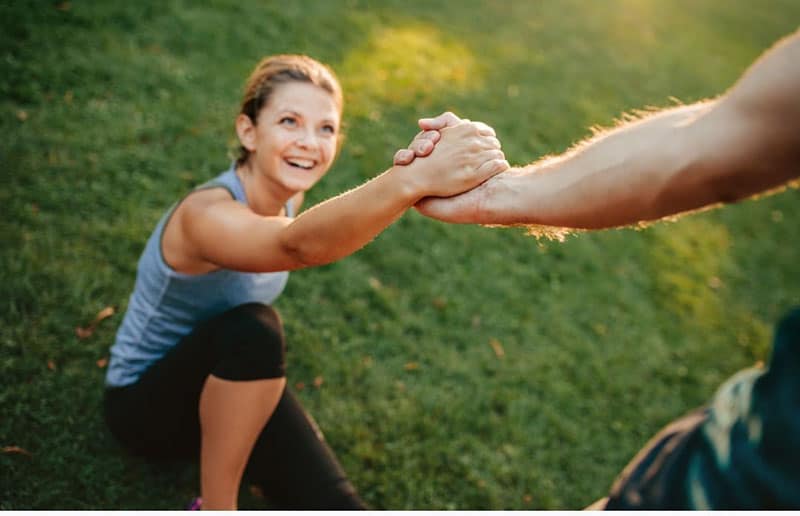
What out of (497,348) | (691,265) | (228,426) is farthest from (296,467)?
(691,265)

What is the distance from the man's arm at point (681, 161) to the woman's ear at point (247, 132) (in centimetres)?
122

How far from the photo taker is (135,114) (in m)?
4.34

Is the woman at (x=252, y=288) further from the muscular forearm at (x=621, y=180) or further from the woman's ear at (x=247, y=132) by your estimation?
the muscular forearm at (x=621, y=180)

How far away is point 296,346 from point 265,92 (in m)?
1.44

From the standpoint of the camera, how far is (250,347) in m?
2.14

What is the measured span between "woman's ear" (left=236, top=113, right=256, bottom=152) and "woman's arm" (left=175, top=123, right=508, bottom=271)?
22.9 inches

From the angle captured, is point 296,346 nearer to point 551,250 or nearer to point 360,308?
point 360,308

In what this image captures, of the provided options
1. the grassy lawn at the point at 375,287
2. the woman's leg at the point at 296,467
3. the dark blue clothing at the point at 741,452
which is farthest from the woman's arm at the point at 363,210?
the grassy lawn at the point at 375,287

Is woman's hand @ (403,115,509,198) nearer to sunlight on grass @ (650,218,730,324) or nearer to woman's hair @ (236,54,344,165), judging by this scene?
woman's hair @ (236,54,344,165)

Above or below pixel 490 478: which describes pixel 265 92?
above

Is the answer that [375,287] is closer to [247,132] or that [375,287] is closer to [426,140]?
[247,132]

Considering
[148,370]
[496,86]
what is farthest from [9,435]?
[496,86]

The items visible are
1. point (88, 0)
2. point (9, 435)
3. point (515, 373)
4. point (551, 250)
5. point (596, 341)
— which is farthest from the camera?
point (88, 0)

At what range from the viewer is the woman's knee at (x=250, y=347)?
2.13 meters
